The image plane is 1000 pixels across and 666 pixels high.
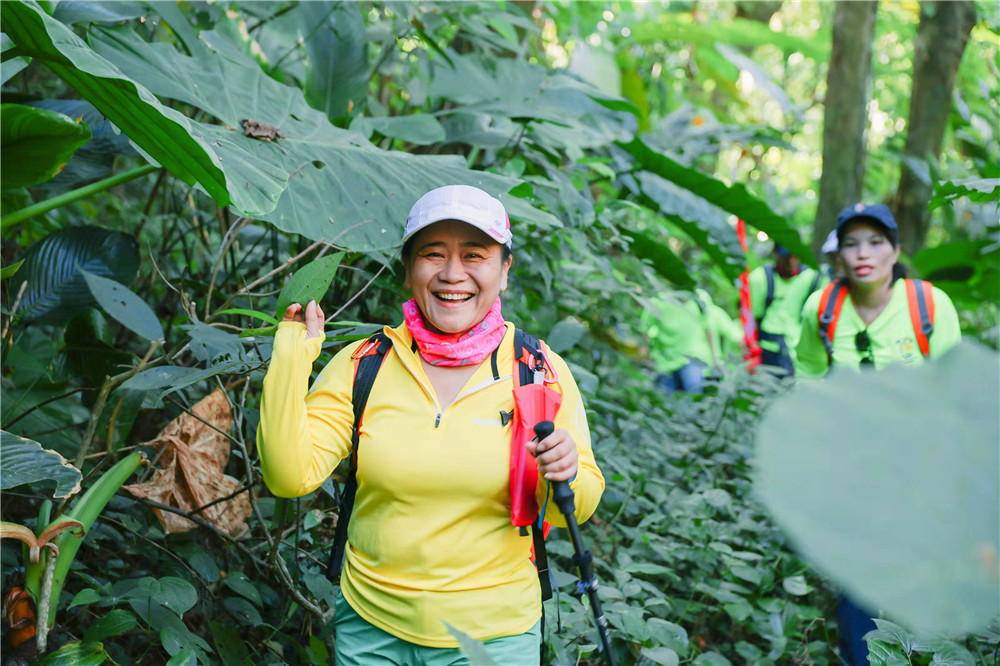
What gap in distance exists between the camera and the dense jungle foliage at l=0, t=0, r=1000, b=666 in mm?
1927

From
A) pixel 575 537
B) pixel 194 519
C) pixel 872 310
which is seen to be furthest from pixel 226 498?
pixel 872 310

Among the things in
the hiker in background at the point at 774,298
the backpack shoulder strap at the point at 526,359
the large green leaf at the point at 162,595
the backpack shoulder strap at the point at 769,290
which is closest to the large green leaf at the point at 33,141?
the large green leaf at the point at 162,595

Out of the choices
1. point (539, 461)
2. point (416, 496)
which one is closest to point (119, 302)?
point (416, 496)

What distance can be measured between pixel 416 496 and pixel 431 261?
558mm

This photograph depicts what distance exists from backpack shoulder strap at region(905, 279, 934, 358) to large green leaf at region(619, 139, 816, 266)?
5.35 feet

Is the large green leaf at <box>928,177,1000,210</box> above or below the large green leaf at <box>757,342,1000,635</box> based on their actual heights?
above

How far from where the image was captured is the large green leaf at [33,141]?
7.17ft

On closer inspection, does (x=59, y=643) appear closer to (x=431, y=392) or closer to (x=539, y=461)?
(x=431, y=392)

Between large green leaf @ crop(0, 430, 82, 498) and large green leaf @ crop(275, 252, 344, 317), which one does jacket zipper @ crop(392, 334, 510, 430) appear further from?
large green leaf @ crop(0, 430, 82, 498)

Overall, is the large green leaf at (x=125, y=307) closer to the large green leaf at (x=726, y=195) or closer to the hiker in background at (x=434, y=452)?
the hiker in background at (x=434, y=452)

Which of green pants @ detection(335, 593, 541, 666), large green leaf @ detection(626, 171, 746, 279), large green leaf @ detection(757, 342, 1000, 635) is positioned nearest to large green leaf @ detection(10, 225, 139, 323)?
green pants @ detection(335, 593, 541, 666)

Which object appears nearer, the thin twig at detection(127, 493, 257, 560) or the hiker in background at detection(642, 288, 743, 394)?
the thin twig at detection(127, 493, 257, 560)

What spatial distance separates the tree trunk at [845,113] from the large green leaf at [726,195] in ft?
4.05

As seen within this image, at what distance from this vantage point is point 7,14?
1855 mm
